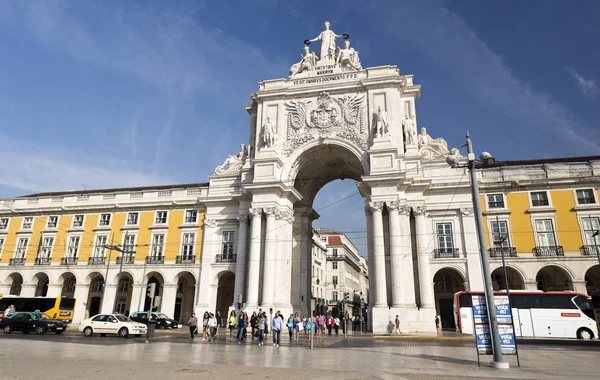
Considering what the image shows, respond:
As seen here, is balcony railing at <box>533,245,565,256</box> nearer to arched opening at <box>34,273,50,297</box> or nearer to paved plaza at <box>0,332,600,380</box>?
paved plaza at <box>0,332,600,380</box>

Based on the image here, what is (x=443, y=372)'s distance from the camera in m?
11.4

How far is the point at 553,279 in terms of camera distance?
117 feet

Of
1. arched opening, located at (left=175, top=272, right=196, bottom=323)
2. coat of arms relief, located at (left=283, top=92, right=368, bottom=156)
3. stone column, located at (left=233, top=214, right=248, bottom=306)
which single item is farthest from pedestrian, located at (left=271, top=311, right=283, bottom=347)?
arched opening, located at (left=175, top=272, right=196, bottom=323)

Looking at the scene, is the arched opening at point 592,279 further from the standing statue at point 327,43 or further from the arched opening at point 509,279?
the standing statue at point 327,43

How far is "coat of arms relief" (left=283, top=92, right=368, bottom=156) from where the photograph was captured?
37.0 meters

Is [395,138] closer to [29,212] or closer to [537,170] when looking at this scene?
[537,170]

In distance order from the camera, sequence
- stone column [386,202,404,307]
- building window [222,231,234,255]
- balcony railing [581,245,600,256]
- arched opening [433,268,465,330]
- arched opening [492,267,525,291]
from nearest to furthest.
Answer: stone column [386,202,404,307]
balcony railing [581,245,600,256]
arched opening [492,267,525,291]
arched opening [433,268,465,330]
building window [222,231,234,255]

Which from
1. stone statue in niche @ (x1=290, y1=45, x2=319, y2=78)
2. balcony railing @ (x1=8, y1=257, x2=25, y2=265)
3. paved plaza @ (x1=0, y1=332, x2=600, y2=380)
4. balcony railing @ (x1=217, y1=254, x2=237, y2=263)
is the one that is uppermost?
stone statue in niche @ (x1=290, y1=45, x2=319, y2=78)

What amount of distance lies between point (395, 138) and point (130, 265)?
2846 centimetres

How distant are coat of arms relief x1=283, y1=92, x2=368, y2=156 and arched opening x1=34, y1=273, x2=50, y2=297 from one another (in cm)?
2971

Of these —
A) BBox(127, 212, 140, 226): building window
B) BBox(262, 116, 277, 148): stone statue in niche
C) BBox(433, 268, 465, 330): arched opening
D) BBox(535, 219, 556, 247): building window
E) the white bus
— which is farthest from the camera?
BBox(127, 212, 140, 226): building window

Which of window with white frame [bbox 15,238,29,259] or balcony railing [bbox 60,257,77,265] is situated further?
window with white frame [bbox 15,238,29,259]

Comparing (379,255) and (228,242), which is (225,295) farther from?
(379,255)

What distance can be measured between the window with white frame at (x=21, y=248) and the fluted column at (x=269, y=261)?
28762mm
